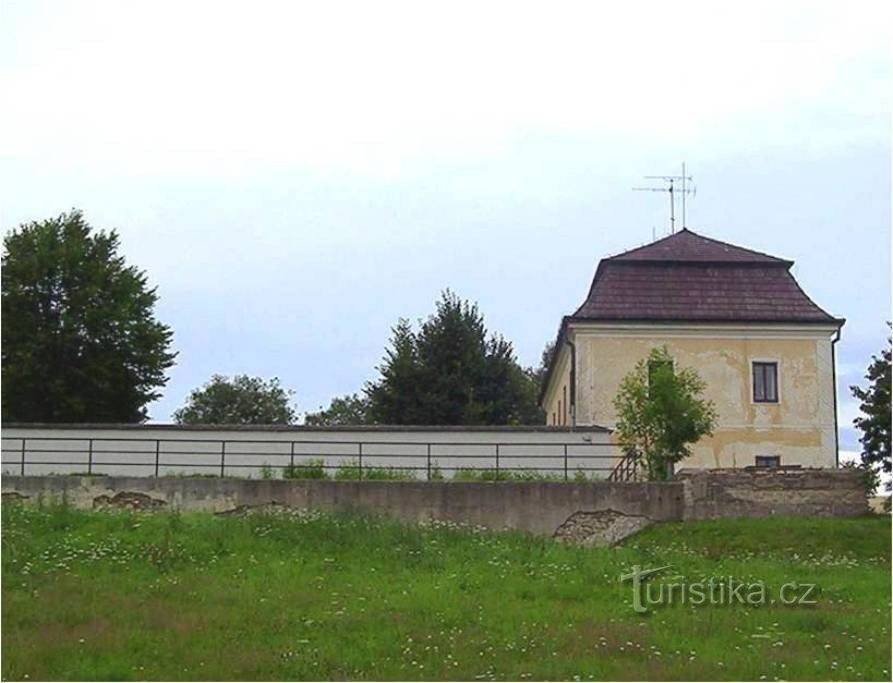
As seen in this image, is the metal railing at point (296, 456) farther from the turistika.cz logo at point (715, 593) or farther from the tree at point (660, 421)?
the turistika.cz logo at point (715, 593)

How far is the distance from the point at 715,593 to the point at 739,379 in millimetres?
17430

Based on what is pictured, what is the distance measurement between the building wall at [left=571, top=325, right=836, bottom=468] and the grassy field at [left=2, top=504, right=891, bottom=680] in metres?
8.97

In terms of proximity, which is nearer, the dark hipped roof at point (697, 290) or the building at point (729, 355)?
the building at point (729, 355)

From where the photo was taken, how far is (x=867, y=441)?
29391 millimetres

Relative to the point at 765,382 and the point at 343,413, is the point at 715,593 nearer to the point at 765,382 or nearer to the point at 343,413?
the point at 765,382

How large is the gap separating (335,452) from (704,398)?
1003 cm

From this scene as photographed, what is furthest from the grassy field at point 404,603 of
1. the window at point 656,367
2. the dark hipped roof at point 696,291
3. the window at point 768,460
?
the dark hipped roof at point 696,291

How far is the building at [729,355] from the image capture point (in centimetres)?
3741

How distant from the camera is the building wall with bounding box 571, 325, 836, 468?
123 feet

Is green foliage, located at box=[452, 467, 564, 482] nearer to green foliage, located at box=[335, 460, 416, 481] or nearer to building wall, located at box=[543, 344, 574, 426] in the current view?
green foliage, located at box=[335, 460, 416, 481]

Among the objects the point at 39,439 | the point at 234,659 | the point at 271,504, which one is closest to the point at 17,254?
the point at 39,439

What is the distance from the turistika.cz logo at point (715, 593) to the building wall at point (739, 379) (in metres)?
15.5

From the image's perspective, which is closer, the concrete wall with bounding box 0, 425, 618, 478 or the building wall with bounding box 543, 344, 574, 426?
the concrete wall with bounding box 0, 425, 618, 478

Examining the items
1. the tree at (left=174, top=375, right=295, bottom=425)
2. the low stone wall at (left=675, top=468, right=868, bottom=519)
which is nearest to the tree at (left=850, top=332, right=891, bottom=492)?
the low stone wall at (left=675, top=468, right=868, bottom=519)
